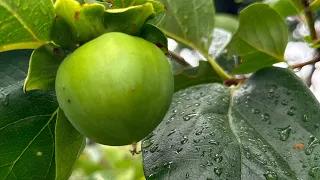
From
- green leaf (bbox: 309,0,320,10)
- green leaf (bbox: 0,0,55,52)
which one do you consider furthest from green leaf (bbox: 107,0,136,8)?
green leaf (bbox: 309,0,320,10)

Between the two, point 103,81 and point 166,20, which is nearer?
point 103,81

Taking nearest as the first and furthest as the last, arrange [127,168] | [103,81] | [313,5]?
[103,81]
[313,5]
[127,168]

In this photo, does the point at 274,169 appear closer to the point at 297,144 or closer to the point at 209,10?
the point at 297,144

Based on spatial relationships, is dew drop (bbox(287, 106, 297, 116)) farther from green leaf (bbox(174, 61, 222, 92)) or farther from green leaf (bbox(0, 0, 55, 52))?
green leaf (bbox(0, 0, 55, 52))

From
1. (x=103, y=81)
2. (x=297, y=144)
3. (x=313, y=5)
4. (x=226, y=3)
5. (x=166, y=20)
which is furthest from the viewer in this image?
(x=226, y=3)

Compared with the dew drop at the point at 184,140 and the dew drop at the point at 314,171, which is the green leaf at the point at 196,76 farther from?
the dew drop at the point at 314,171

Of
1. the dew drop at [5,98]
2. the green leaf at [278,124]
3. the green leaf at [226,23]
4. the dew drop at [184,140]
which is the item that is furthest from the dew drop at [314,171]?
the green leaf at [226,23]

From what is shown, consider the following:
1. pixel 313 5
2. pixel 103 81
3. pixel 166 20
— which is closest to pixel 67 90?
pixel 103 81
